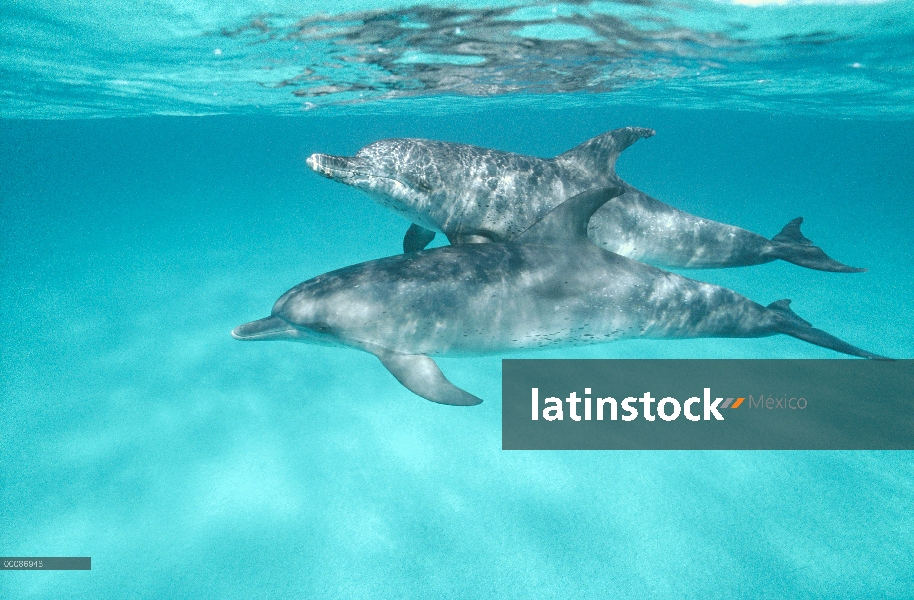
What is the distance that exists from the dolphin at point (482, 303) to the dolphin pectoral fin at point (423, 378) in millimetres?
13

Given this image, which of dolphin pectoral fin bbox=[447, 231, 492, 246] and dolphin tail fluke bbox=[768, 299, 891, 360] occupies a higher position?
dolphin pectoral fin bbox=[447, 231, 492, 246]

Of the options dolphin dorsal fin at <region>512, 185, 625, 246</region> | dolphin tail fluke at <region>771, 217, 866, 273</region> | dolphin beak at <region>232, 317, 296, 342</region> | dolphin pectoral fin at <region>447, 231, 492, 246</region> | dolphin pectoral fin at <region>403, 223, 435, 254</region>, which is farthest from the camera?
dolphin pectoral fin at <region>403, 223, 435, 254</region>

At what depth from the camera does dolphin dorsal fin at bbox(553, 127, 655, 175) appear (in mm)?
7352

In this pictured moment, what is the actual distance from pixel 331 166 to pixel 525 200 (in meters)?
2.85

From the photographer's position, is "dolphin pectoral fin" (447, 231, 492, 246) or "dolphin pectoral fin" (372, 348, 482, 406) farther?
"dolphin pectoral fin" (447, 231, 492, 246)

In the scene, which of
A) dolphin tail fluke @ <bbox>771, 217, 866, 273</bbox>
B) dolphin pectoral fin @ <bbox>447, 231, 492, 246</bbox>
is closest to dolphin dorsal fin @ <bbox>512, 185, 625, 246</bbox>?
dolphin pectoral fin @ <bbox>447, 231, 492, 246</bbox>

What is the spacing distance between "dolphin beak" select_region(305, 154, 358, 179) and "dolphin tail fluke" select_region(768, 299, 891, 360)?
649cm

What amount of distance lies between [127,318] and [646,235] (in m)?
13.7

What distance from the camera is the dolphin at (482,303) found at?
5.72 meters

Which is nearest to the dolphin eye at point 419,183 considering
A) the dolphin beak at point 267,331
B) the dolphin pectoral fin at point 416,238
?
the dolphin pectoral fin at point 416,238

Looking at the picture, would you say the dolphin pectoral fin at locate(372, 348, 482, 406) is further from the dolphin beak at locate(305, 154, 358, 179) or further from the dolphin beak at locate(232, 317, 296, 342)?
the dolphin beak at locate(305, 154, 358, 179)

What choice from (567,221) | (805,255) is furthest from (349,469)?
(805,255)

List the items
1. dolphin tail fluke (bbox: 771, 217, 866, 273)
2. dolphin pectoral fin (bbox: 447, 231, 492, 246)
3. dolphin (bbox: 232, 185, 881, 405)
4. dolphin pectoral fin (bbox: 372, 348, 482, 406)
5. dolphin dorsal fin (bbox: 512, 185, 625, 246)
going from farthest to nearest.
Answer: dolphin tail fluke (bbox: 771, 217, 866, 273) → dolphin pectoral fin (bbox: 447, 231, 492, 246) → dolphin dorsal fin (bbox: 512, 185, 625, 246) → dolphin (bbox: 232, 185, 881, 405) → dolphin pectoral fin (bbox: 372, 348, 482, 406)

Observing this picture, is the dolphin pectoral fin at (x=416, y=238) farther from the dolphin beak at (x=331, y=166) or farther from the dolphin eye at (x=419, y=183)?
the dolphin beak at (x=331, y=166)
